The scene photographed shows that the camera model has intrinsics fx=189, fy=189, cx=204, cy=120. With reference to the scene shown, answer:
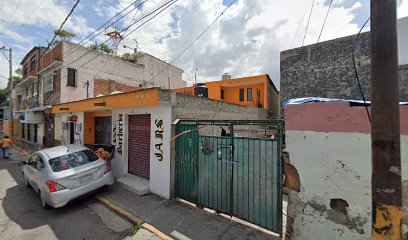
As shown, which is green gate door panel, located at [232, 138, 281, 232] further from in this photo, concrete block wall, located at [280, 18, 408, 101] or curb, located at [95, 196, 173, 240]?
concrete block wall, located at [280, 18, 408, 101]

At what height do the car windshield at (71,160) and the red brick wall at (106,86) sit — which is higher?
the red brick wall at (106,86)

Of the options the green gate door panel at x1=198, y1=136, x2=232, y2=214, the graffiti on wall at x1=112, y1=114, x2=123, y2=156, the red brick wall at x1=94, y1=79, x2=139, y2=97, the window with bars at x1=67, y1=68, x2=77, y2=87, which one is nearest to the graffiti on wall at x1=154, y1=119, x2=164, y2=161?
the green gate door panel at x1=198, y1=136, x2=232, y2=214

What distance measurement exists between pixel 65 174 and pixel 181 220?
339 cm

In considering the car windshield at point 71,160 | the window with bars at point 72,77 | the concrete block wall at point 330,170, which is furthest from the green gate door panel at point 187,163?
the window with bars at point 72,77

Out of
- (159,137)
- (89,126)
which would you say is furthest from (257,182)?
(89,126)

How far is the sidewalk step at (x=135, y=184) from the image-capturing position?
19.3 feet

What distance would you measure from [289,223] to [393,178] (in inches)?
89.6

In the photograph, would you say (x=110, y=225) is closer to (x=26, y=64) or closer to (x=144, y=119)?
(x=144, y=119)

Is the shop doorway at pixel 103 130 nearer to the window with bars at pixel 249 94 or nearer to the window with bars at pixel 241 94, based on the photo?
the window with bars at pixel 241 94

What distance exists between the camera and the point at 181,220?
4.39m

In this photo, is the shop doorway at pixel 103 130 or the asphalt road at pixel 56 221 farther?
the shop doorway at pixel 103 130

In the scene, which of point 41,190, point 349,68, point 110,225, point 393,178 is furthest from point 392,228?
point 349,68

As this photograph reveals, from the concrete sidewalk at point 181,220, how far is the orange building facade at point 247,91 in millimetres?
13174

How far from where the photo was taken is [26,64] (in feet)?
67.0
